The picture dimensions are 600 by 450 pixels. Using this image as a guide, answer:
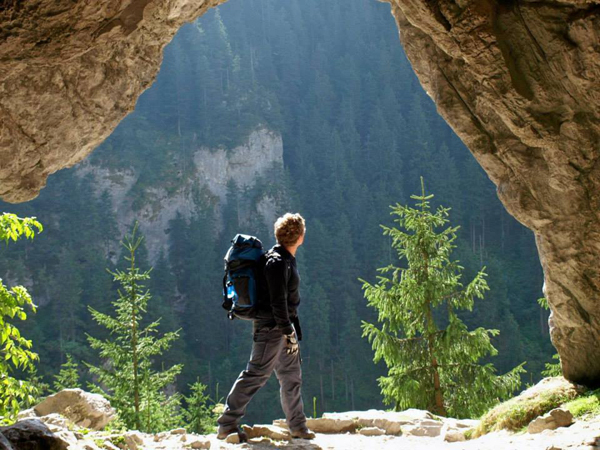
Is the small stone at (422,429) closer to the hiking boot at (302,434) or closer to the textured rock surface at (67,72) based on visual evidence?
the hiking boot at (302,434)

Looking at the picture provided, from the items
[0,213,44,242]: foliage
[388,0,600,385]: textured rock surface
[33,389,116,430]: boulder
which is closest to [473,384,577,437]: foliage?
[388,0,600,385]: textured rock surface

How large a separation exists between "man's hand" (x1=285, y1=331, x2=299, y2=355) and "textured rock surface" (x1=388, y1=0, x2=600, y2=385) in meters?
2.69

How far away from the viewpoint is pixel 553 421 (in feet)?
17.0

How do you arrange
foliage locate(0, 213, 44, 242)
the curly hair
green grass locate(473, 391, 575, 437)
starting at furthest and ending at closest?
1. green grass locate(473, 391, 575, 437)
2. foliage locate(0, 213, 44, 242)
3. the curly hair

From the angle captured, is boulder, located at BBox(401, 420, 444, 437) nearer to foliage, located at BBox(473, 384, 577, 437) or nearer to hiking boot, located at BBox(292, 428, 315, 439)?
foliage, located at BBox(473, 384, 577, 437)

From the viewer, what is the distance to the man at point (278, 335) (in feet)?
15.8

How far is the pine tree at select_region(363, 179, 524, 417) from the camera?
31.6 feet

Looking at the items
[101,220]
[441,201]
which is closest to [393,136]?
[441,201]

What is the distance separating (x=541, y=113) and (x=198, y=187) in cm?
5833

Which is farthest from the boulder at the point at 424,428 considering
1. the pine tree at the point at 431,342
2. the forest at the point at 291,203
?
the forest at the point at 291,203

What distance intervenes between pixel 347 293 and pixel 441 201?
15.7 m

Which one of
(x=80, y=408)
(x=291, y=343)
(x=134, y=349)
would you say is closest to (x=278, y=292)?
(x=291, y=343)

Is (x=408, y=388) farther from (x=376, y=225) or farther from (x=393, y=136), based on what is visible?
(x=393, y=136)

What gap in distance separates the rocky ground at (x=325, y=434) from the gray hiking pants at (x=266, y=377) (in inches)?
7.4
